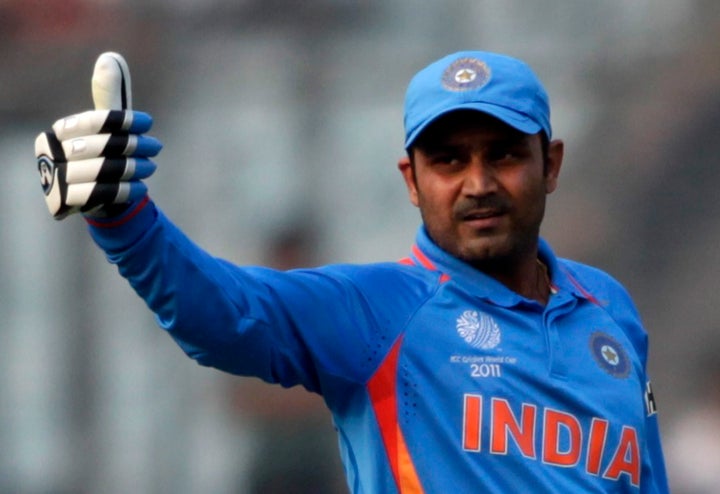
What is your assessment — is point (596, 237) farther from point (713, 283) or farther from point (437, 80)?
point (437, 80)

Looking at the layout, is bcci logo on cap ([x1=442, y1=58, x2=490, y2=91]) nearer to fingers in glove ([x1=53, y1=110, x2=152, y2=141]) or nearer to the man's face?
the man's face

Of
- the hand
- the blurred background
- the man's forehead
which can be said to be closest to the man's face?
the man's forehead

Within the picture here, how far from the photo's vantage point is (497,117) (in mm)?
2381

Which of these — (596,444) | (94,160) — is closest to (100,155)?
(94,160)

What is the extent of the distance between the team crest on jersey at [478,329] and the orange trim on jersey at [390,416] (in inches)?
5.2

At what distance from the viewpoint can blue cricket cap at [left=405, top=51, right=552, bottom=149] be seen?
2.39 m

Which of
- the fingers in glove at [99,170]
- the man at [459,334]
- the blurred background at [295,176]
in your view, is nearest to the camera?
the fingers in glove at [99,170]

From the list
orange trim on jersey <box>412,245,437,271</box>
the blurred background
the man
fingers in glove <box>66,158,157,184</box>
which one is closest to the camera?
fingers in glove <box>66,158,157,184</box>

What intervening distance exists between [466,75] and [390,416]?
1.84 ft

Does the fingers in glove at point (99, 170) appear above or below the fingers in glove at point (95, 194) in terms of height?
above

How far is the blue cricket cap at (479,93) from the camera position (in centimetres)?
239

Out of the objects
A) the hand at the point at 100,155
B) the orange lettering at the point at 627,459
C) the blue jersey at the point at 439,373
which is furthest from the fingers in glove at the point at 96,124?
the orange lettering at the point at 627,459

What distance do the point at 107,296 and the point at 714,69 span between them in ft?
5.74

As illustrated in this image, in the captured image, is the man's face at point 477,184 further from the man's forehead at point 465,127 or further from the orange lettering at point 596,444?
the orange lettering at point 596,444
